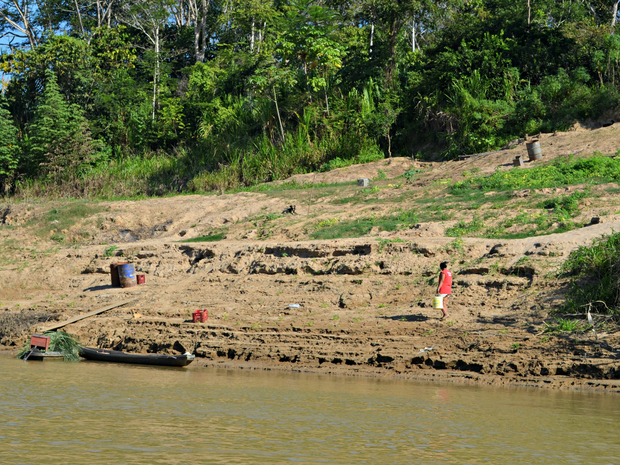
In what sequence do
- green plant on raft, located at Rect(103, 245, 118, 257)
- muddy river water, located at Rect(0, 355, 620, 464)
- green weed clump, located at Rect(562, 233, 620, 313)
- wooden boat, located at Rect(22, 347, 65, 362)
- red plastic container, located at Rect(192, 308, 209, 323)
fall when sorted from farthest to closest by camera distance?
green plant on raft, located at Rect(103, 245, 118, 257)
red plastic container, located at Rect(192, 308, 209, 323)
wooden boat, located at Rect(22, 347, 65, 362)
green weed clump, located at Rect(562, 233, 620, 313)
muddy river water, located at Rect(0, 355, 620, 464)

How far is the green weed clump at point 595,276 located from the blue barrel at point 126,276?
8.91 m

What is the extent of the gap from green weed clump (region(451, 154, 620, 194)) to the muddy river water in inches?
313

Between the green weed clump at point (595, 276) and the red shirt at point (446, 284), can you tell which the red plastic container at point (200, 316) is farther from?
the green weed clump at point (595, 276)

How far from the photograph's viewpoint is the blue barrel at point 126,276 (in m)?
15.1

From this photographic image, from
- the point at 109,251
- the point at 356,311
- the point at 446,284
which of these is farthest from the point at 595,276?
the point at 109,251

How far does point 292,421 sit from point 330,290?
544cm

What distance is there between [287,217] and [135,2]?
64.6ft

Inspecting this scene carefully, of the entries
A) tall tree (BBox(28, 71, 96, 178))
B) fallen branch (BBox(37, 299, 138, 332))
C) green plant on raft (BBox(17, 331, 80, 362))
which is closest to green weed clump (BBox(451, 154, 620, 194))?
fallen branch (BBox(37, 299, 138, 332))

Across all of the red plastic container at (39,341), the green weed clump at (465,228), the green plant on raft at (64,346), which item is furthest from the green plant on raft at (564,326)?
the red plastic container at (39,341)

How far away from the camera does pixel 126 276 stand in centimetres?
1515

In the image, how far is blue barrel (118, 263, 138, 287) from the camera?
15133 mm

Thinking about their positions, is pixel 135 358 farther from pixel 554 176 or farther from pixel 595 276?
pixel 554 176

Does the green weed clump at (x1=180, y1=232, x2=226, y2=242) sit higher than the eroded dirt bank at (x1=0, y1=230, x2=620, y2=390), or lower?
higher

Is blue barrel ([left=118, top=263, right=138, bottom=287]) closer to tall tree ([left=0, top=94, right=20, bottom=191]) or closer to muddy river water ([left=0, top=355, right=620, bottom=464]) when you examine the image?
muddy river water ([left=0, top=355, right=620, bottom=464])
